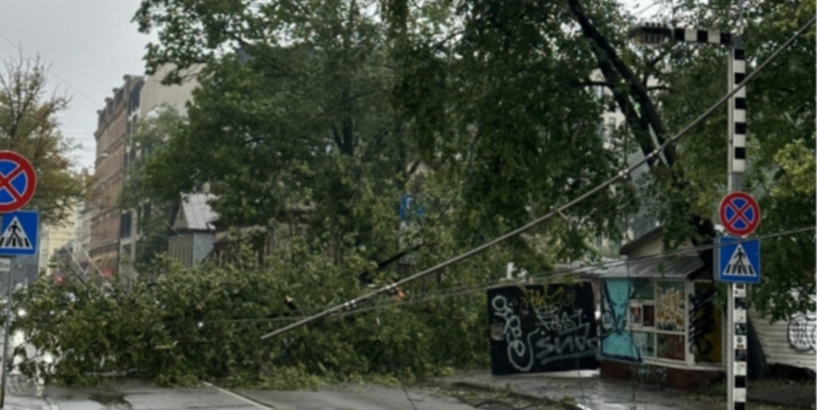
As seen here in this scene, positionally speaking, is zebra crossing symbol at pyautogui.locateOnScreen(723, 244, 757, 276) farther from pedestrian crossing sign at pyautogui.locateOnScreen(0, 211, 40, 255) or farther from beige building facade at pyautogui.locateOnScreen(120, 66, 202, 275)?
beige building facade at pyautogui.locateOnScreen(120, 66, 202, 275)

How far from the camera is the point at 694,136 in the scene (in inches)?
736

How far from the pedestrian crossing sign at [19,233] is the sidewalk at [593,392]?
897 centimetres

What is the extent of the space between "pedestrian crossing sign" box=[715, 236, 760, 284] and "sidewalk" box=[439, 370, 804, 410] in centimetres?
524

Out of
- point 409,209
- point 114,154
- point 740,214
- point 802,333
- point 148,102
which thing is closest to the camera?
point 740,214

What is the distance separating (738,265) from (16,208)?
9.27 metres

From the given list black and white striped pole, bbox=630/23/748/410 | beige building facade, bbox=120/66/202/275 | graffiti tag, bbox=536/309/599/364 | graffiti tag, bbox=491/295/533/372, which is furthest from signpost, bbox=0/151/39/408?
beige building facade, bbox=120/66/202/275

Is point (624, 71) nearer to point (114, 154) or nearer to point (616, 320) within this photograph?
point (616, 320)

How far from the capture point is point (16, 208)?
14.7 meters

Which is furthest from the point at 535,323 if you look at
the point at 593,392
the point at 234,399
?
the point at 234,399

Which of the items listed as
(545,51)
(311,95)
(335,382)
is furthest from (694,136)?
(311,95)

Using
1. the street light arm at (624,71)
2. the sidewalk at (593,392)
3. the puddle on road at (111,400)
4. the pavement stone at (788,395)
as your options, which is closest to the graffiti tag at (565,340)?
the sidewalk at (593,392)

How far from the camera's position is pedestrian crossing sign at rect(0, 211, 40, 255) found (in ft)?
48.4

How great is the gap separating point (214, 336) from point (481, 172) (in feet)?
18.9

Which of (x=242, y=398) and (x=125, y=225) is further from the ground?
(x=125, y=225)
